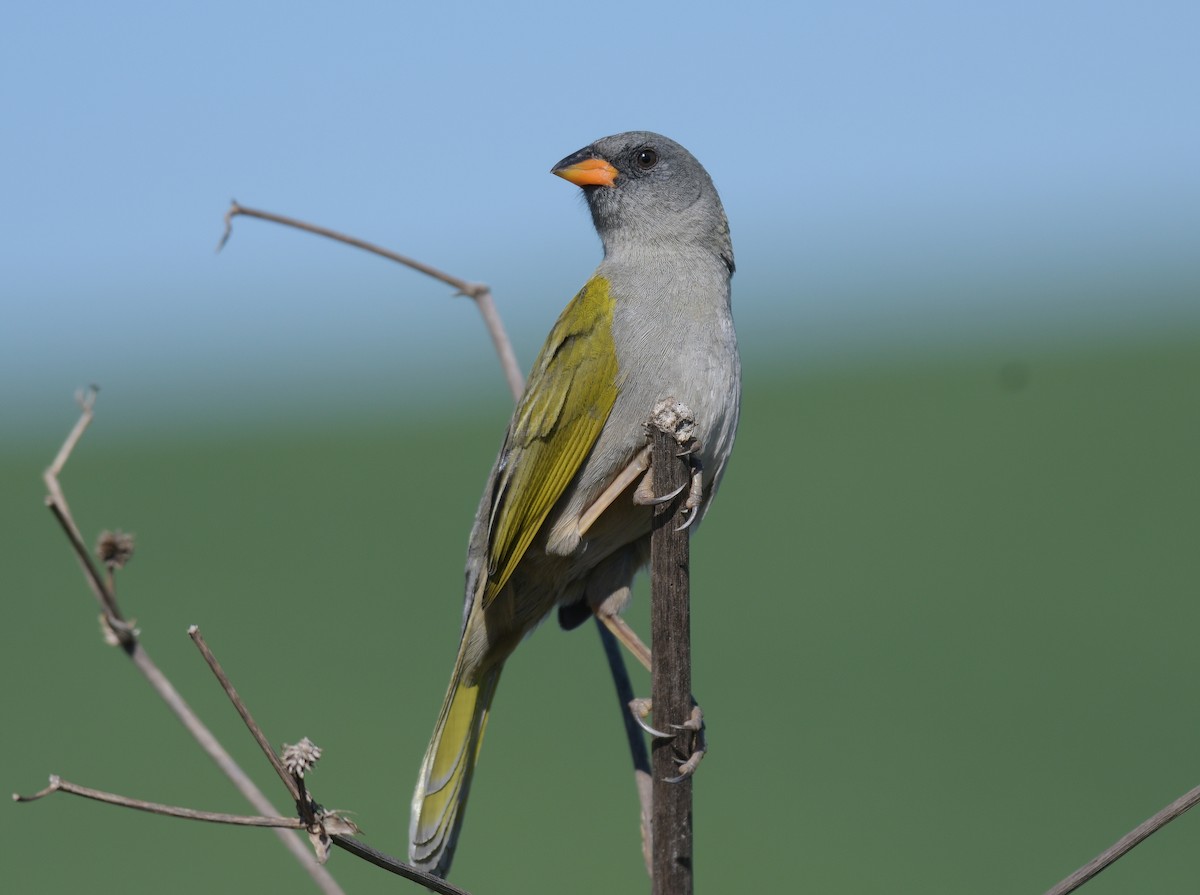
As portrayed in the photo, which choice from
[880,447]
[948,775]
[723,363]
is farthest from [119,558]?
[880,447]

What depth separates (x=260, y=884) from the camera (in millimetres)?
14336

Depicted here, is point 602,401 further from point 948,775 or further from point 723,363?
point 948,775

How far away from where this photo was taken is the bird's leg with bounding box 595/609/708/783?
9.52ft

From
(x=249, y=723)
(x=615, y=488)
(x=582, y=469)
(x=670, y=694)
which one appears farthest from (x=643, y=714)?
(x=249, y=723)

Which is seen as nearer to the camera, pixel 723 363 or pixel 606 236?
pixel 723 363

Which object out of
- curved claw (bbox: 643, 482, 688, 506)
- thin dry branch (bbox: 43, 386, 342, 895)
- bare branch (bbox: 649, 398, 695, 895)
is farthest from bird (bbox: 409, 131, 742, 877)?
thin dry branch (bbox: 43, 386, 342, 895)

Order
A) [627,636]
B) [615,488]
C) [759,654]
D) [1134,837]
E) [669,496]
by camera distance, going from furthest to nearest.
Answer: [759,654] → [627,636] → [615,488] → [669,496] → [1134,837]

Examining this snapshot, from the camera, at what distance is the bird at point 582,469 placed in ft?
14.0

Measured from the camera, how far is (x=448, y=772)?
14.3 ft

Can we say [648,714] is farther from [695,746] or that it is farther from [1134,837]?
[1134,837]

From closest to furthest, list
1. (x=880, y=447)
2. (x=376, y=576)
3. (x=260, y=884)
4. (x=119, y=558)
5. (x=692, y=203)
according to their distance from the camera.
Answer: (x=119, y=558)
(x=692, y=203)
(x=260, y=884)
(x=376, y=576)
(x=880, y=447)

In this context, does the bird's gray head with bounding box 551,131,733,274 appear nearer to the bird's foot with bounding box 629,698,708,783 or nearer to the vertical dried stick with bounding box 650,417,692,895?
the bird's foot with bounding box 629,698,708,783

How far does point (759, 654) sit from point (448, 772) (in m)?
16.0

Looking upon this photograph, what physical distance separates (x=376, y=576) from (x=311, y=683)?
4055 millimetres
